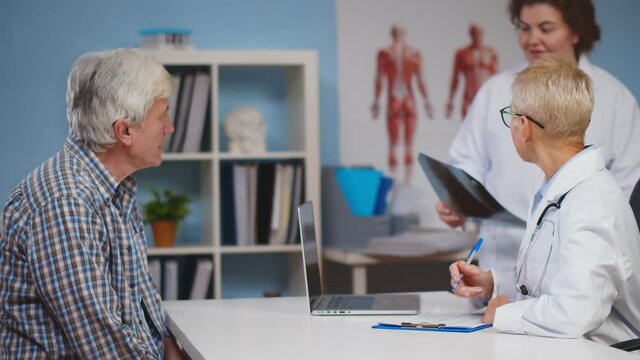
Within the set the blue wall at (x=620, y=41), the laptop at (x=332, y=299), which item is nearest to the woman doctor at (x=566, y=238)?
the laptop at (x=332, y=299)

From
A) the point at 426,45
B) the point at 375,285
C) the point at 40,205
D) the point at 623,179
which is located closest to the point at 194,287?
the point at 375,285

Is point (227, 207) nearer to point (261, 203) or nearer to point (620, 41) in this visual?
point (261, 203)

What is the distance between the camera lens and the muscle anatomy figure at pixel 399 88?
174 inches

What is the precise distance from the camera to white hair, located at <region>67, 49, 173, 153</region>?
80.8 inches

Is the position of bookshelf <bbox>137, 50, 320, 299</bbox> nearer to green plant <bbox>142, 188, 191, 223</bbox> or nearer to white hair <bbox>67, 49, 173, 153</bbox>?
green plant <bbox>142, 188, 191, 223</bbox>

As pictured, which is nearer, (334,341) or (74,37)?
(334,341)

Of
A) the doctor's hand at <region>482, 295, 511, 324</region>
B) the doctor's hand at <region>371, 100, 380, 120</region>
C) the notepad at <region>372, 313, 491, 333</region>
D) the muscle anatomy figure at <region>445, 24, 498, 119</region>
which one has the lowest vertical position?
the notepad at <region>372, 313, 491, 333</region>

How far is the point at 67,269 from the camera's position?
1848mm

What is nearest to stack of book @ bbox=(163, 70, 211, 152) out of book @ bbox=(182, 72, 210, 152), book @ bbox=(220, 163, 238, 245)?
book @ bbox=(182, 72, 210, 152)

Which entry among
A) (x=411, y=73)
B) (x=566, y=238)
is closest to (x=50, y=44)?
(x=411, y=73)

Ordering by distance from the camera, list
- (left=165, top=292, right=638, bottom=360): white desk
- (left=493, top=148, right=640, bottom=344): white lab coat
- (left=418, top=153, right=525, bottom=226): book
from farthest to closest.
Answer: (left=418, top=153, right=525, bottom=226): book
(left=493, top=148, right=640, bottom=344): white lab coat
(left=165, top=292, right=638, bottom=360): white desk

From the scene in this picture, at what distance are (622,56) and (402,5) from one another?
115 cm

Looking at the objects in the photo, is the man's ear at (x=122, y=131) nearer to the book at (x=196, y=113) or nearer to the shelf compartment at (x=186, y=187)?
the book at (x=196, y=113)

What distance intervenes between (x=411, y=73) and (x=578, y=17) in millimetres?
1590
